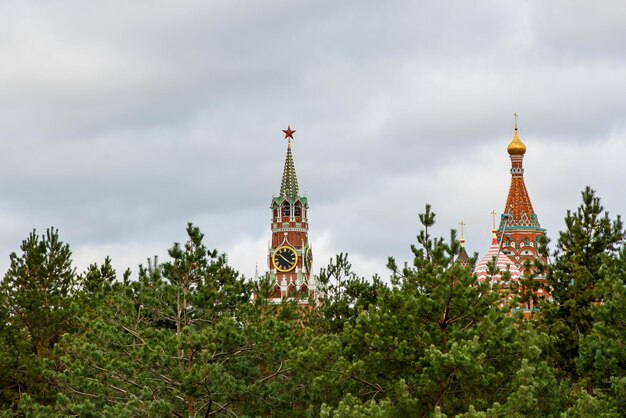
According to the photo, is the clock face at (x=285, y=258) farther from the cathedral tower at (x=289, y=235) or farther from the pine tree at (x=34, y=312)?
the pine tree at (x=34, y=312)

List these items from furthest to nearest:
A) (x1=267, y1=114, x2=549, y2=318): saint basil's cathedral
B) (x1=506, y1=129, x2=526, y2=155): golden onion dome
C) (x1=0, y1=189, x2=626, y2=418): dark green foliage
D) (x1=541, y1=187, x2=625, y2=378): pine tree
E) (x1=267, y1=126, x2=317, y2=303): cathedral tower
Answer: (x1=267, y1=126, x2=317, y2=303): cathedral tower → (x1=506, y1=129, x2=526, y2=155): golden onion dome → (x1=267, y1=114, x2=549, y2=318): saint basil's cathedral → (x1=541, y1=187, x2=625, y2=378): pine tree → (x1=0, y1=189, x2=626, y2=418): dark green foliage

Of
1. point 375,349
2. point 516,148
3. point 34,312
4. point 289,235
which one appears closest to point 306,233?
point 289,235

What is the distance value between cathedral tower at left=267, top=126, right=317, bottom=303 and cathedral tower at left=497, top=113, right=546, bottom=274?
2263cm

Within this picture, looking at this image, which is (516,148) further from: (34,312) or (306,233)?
Result: (34,312)

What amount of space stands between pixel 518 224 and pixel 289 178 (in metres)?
31.6

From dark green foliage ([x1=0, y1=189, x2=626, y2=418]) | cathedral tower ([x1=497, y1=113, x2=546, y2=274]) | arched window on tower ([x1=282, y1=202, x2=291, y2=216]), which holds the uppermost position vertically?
arched window on tower ([x1=282, y1=202, x2=291, y2=216])

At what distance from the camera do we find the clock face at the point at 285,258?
376ft

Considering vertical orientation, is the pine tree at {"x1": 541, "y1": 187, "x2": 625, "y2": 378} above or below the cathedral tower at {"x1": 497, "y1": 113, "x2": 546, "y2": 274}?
below

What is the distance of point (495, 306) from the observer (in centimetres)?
2731

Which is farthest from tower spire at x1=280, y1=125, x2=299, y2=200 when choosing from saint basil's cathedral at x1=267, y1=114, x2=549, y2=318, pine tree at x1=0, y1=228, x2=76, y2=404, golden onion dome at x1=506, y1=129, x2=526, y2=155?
pine tree at x1=0, y1=228, x2=76, y2=404

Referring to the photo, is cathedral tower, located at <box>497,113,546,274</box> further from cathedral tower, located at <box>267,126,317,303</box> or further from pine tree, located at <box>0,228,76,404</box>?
pine tree, located at <box>0,228,76,404</box>

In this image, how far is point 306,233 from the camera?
4626 inches

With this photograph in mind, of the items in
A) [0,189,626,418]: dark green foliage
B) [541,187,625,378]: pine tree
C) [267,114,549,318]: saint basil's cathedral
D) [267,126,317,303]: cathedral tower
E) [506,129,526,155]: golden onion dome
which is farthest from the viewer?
[267,126,317,303]: cathedral tower

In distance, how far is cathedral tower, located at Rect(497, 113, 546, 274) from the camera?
95625 mm
